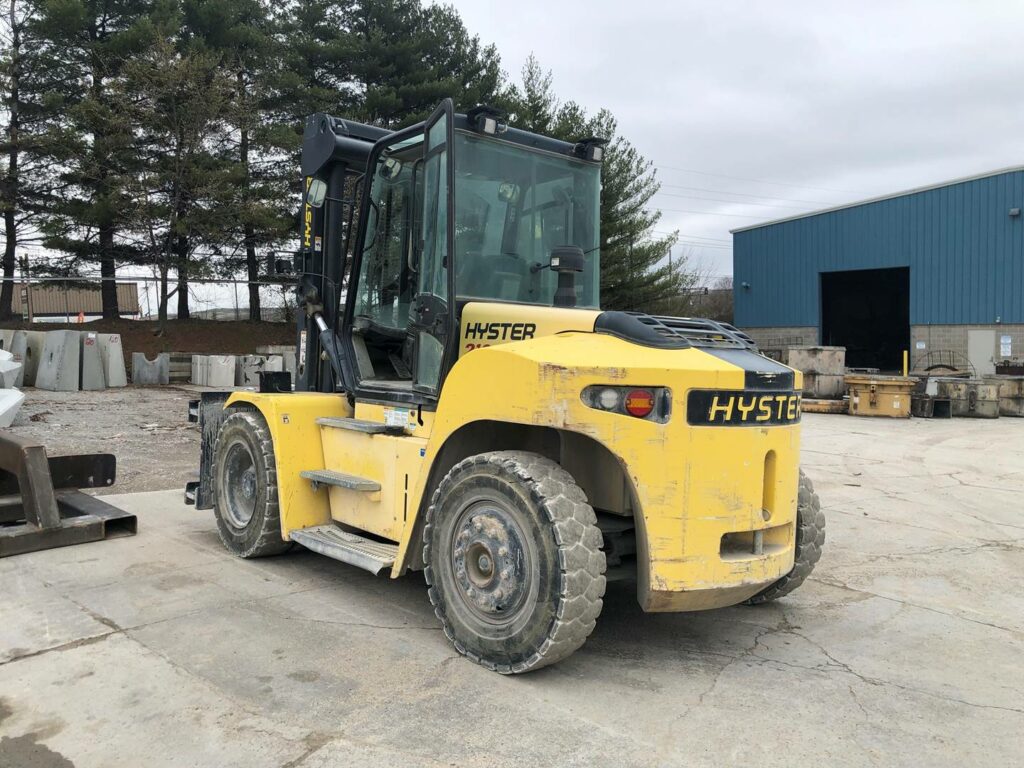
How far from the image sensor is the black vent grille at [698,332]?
426 centimetres

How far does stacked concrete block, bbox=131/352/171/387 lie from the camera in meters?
19.3

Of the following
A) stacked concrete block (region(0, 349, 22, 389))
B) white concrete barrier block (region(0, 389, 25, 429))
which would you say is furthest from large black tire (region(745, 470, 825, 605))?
stacked concrete block (region(0, 349, 22, 389))

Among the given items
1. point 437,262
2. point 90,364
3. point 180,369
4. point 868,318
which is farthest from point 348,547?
point 868,318

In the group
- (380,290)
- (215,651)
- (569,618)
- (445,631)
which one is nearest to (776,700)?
(569,618)

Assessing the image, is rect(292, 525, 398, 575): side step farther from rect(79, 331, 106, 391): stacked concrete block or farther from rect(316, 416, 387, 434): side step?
rect(79, 331, 106, 391): stacked concrete block

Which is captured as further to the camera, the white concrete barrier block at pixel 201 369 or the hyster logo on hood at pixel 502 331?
the white concrete barrier block at pixel 201 369

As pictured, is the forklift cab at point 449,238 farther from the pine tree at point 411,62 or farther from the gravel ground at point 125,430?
the pine tree at point 411,62

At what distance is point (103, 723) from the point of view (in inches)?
132

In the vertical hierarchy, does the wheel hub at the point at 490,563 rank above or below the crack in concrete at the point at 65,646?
above

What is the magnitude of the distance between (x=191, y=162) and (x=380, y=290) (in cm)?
1977

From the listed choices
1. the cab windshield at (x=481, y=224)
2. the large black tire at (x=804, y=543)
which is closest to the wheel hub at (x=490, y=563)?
the cab windshield at (x=481, y=224)

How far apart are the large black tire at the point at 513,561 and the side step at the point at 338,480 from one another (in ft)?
2.64

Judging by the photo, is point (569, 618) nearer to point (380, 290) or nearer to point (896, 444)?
point (380, 290)

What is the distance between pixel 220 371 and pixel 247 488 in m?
14.4
